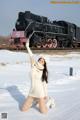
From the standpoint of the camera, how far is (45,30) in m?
36.5

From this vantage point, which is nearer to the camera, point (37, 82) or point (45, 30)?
point (37, 82)

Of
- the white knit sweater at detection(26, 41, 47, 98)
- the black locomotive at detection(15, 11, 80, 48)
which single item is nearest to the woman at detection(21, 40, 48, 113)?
the white knit sweater at detection(26, 41, 47, 98)

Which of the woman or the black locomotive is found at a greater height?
the woman

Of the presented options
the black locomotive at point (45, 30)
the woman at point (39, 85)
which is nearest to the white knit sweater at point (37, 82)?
the woman at point (39, 85)

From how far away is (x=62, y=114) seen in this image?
8.59 metres

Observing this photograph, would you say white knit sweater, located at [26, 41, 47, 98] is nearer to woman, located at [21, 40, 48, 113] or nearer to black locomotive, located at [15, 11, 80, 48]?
woman, located at [21, 40, 48, 113]

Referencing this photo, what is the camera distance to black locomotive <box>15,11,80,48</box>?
35.0m

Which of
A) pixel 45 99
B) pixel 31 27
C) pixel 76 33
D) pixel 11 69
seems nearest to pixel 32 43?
pixel 31 27

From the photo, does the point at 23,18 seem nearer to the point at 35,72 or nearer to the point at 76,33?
the point at 76,33

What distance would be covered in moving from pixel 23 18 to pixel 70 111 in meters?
27.5

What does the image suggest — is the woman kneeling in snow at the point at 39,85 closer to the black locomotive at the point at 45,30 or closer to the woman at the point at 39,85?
the woman at the point at 39,85

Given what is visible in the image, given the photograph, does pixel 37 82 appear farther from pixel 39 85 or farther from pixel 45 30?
pixel 45 30

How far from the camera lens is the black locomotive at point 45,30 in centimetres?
3503

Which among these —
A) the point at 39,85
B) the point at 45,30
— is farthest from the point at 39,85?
the point at 45,30
